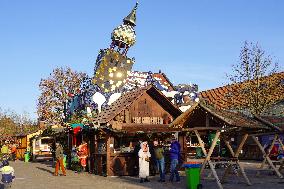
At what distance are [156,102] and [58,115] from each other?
3367 centimetres

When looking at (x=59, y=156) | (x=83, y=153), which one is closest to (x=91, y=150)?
(x=83, y=153)

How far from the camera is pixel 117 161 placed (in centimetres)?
2086

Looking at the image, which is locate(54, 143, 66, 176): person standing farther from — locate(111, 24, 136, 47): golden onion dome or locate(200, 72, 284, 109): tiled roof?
locate(111, 24, 136, 47): golden onion dome

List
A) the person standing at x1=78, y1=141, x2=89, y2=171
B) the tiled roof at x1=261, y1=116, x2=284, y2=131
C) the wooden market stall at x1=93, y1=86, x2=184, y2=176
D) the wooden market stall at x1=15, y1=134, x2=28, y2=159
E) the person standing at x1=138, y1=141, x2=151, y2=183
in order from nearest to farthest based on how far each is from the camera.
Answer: the person standing at x1=138, y1=141, x2=151, y2=183
the tiled roof at x1=261, y1=116, x2=284, y2=131
the wooden market stall at x1=93, y1=86, x2=184, y2=176
the person standing at x1=78, y1=141, x2=89, y2=171
the wooden market stall at x1=15, y1=134, x2=28, y2=159

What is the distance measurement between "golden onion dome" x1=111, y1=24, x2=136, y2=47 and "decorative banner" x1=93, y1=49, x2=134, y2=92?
1888 mm

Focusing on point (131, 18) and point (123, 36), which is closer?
point (123, 36)

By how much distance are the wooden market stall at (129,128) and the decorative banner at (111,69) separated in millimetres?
8238

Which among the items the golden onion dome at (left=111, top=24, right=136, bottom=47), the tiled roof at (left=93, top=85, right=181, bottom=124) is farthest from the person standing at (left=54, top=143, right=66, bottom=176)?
the golden onion dome at (left=111, top=24, right=136, bottom=47)

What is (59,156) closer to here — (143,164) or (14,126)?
(143,164)

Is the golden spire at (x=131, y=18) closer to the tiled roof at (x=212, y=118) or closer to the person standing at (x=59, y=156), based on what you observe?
the person standing at (x=59, y=156)

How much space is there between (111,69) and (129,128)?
44.1ft

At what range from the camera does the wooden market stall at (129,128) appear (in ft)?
68.0

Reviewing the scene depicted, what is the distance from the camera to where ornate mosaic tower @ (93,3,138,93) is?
3266 cm

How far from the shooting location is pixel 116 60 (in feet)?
114
